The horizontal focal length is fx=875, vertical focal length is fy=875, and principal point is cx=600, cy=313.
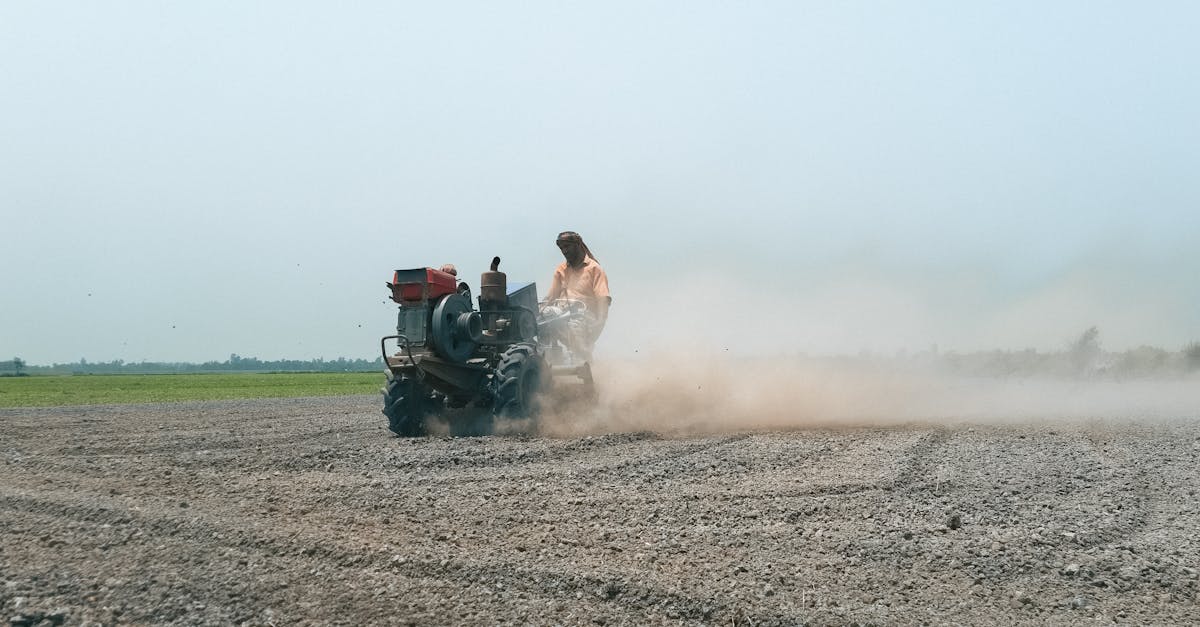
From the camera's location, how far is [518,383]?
10.9m

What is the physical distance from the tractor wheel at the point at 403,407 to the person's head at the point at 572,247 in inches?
120

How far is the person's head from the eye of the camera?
43.2 feet

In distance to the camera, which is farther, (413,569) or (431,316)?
(431,316)

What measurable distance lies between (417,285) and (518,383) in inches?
70.2

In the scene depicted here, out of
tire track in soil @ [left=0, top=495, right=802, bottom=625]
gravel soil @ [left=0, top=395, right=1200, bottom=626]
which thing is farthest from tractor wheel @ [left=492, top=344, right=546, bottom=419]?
tire track in soil @ [left=0, top=495, right=802, bottom=625]

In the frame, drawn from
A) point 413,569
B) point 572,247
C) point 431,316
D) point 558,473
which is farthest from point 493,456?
point 572,247

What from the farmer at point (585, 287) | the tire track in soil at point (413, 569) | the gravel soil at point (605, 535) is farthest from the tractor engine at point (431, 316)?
the tire track in soil at point (413, 569)

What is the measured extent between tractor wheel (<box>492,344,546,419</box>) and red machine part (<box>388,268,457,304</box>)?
47.9 inches

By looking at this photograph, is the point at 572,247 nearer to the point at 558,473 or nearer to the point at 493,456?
the point at 493,456

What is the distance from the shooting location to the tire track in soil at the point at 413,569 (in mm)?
4324

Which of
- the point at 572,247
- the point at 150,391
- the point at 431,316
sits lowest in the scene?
the point at 150,391

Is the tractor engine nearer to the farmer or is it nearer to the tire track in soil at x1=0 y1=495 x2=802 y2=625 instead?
the farmer

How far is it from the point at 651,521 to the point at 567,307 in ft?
23.7

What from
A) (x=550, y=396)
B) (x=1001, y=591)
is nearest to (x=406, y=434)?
(x=550, y=396)
